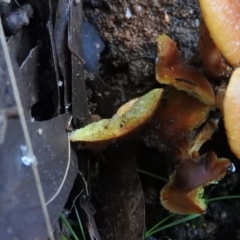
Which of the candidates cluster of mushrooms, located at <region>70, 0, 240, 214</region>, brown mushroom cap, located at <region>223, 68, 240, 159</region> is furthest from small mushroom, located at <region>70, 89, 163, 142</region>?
brown mushroom cap, located at <region>223, 68, 240, 159</region>

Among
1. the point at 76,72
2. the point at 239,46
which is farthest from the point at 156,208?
the point at 239,46

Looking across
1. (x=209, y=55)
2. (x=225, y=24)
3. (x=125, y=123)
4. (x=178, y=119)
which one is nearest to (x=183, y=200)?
(x=178, y=119)

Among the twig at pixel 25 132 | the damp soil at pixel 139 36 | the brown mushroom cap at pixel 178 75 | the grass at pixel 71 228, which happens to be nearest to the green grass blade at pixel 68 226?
the grass at pixel 71 228

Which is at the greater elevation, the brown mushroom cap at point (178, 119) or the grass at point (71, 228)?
the brown mushroom cap at point (178, 119)

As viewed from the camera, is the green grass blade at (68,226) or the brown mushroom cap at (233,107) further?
the green grass blade at (68,226)

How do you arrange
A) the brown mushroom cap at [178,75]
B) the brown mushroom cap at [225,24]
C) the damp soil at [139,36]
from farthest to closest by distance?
the damp soil at [139,36] → the brown mushroom cap at [178,75] → the brown mushroom cap at [225,24]

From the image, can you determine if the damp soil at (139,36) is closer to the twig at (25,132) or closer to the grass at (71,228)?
the grass at (71,228)

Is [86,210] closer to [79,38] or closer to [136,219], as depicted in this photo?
[136,219]

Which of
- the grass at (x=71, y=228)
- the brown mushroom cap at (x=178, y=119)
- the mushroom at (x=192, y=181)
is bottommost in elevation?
the grass at (x=71, y=228)
